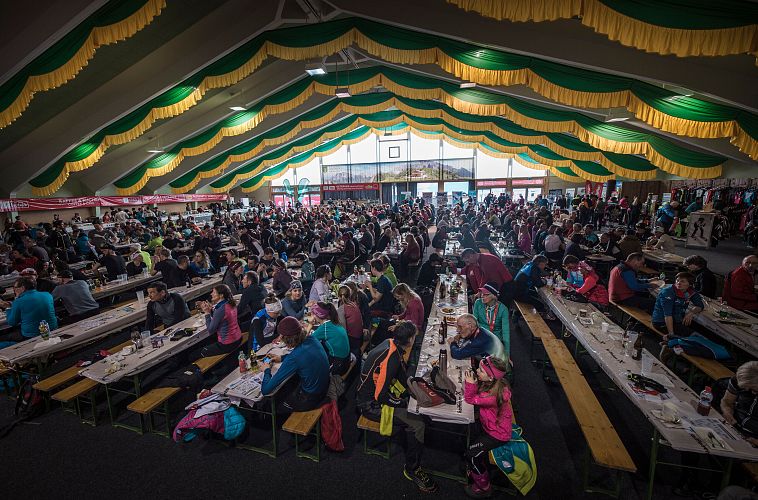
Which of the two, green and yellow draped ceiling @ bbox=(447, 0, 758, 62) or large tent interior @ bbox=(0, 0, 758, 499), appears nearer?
large tent interior @ bbox=(0, 0, 758, 499)

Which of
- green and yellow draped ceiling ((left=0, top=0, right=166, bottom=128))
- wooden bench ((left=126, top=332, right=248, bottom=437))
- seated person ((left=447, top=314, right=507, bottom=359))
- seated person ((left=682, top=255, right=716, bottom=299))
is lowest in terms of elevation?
wooden bench ((left=126, top=332, right=248, bottom=437))

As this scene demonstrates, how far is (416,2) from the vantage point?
309 inches

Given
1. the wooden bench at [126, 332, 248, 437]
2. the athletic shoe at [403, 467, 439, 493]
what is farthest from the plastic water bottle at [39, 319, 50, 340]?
the athletic shoe at [403, 467, 439, 493]

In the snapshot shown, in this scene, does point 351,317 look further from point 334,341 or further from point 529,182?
point 529,182

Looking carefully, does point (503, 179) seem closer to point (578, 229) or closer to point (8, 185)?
point (578, 229)

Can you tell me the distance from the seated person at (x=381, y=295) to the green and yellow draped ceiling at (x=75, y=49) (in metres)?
6.13

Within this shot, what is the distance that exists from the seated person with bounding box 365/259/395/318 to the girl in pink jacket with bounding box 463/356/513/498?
283cm

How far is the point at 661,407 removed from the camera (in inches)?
118

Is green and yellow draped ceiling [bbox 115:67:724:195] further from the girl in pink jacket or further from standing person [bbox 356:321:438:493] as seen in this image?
standing person [bbox 356:321:438:493]

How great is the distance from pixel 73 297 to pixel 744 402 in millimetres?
8476

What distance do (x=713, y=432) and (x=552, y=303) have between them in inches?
125

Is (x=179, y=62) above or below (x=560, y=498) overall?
above

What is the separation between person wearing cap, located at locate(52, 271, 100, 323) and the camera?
224 inches

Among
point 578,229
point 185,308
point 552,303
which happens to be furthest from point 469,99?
point 185,308
